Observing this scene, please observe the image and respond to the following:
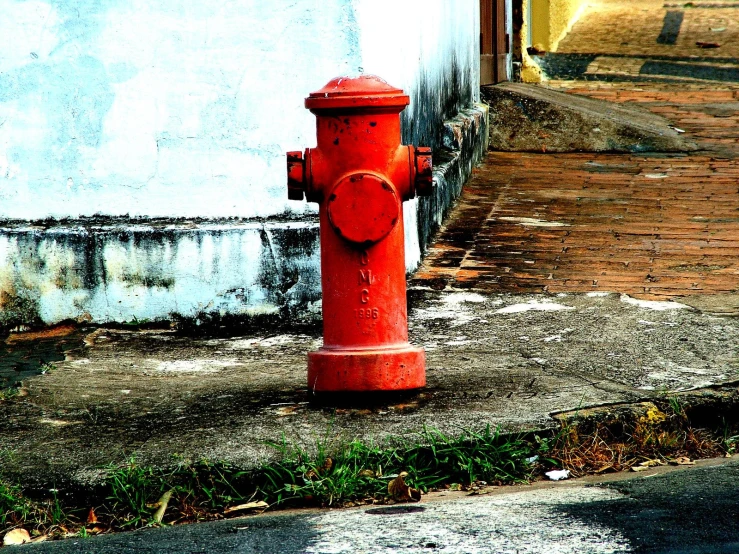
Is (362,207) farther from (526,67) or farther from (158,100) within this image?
(526,67)

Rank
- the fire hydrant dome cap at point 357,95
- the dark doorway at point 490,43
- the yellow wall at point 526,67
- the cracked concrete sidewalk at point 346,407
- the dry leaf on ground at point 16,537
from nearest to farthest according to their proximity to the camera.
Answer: the dry leaf on ground at point 16,537
the cracked concrete sidewalk at point 346,407
the fire hydrant dome cap at point 357,95
the dark doorway at point 490,43
the yellow wall at point 526,67

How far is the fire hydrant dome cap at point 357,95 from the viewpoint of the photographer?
10.3ft

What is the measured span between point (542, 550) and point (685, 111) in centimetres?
810

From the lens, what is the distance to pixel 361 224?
10.5ft

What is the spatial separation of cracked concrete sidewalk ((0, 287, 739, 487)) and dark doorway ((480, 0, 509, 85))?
530cm

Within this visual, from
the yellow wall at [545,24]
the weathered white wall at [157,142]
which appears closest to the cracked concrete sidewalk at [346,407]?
the weathered white wall at [157,142]

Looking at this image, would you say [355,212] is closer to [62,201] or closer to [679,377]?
[679,377]

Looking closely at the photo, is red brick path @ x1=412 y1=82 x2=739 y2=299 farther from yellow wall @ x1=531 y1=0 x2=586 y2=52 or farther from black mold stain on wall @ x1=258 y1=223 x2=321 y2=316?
yellow wall @ x1=531 y1=0 x2=586 y2=52

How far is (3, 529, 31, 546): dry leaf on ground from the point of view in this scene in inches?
102

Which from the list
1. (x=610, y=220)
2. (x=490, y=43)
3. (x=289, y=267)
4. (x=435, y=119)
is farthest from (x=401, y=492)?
(x=490, y=43)

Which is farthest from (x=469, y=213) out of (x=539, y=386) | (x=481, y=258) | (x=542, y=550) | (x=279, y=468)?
(x=542, y=550)

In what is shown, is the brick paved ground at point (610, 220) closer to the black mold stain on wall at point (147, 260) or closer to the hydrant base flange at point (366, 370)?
the black mold stain on wall at point (147, 260)

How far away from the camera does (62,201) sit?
4.48 meters

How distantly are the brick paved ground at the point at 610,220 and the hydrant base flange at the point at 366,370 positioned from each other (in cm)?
153
